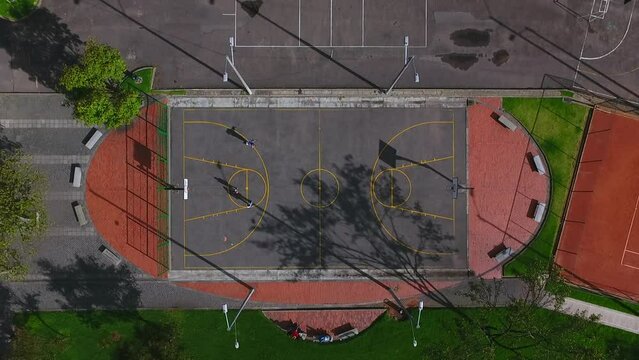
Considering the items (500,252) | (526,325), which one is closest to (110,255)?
(500,252)

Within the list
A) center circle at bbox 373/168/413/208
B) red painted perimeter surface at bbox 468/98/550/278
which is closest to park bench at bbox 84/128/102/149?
center circle at bbox 373/168/413/208

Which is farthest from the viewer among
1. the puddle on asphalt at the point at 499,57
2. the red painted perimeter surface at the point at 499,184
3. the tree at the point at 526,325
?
the puddle on asphalt at the point at 499,57

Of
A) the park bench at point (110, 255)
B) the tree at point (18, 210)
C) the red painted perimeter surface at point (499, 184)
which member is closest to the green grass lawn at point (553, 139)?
the red painted perimeter surface at point (499, 184)

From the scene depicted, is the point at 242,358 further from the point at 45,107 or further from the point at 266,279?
the point at 45,107

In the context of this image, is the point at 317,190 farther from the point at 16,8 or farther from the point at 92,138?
the point at 16,8

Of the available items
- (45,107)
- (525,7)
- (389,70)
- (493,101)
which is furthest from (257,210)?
(525,7)

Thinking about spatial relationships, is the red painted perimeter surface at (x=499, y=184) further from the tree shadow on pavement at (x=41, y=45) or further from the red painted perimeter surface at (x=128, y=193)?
the tree shadow on pavement at (x=41, y=45)
